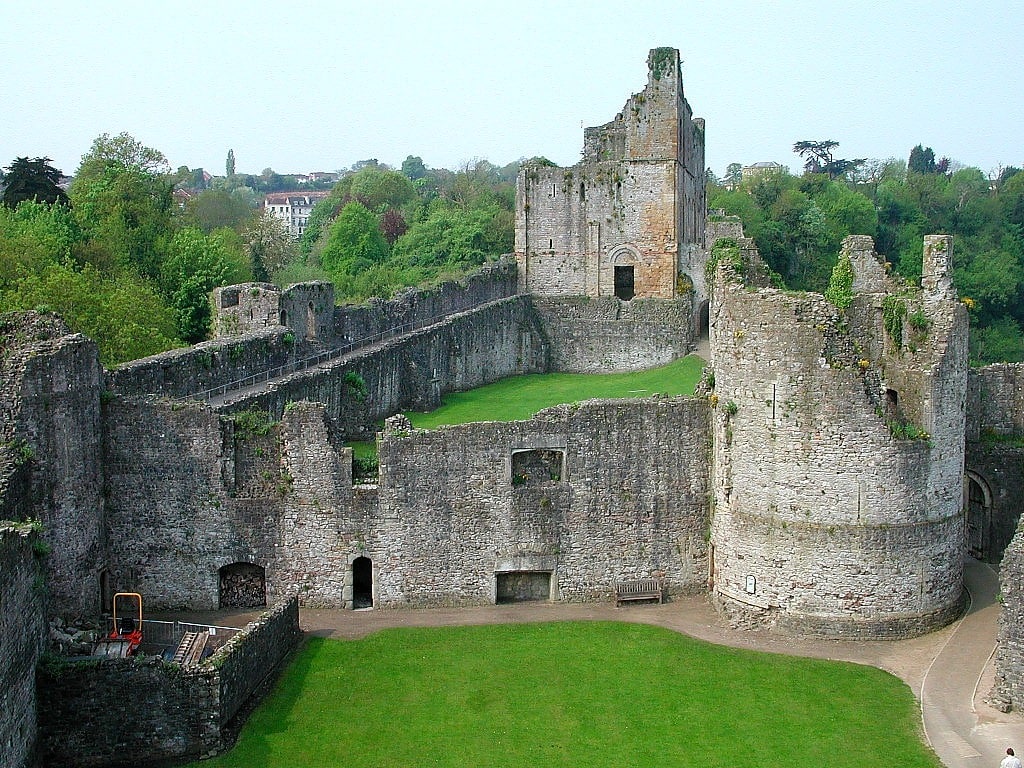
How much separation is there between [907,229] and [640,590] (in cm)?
7567

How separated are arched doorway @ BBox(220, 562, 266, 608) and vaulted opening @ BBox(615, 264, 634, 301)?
3183 centimetres

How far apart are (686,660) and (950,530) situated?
5699 mm

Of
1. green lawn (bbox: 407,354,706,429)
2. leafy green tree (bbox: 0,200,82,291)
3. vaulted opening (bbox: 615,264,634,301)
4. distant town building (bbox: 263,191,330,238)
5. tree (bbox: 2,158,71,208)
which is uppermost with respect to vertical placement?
distant town building (bbox: 263,191,330,238)

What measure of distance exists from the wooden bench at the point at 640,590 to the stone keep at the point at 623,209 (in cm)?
2949

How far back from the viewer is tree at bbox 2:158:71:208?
59.6 meters

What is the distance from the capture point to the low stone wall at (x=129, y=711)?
17.5 metres

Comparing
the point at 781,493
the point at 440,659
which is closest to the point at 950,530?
the point at 781,493

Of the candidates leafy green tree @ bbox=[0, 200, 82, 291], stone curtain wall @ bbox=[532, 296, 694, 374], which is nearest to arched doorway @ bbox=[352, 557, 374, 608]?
leafy green tree @ bbox=[0, 200, 82, 291]

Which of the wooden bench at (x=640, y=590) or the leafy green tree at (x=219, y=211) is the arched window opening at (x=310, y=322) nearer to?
the wooden bench at (x=640, y=590)

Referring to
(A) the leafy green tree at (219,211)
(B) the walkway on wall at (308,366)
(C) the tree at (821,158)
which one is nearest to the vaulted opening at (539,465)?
(B) the walkway on wall at (308,366)

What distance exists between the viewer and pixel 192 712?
1791 centimetres

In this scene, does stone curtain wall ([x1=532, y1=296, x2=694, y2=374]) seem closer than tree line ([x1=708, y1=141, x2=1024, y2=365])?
Result: Yes

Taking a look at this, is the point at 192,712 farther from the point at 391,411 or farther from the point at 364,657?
the point at 391,411

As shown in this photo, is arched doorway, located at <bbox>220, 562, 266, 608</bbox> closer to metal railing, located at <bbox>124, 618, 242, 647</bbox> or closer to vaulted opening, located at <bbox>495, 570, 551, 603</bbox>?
metal railing, located at <bbox>124, 618, 242, 647</bbox>
